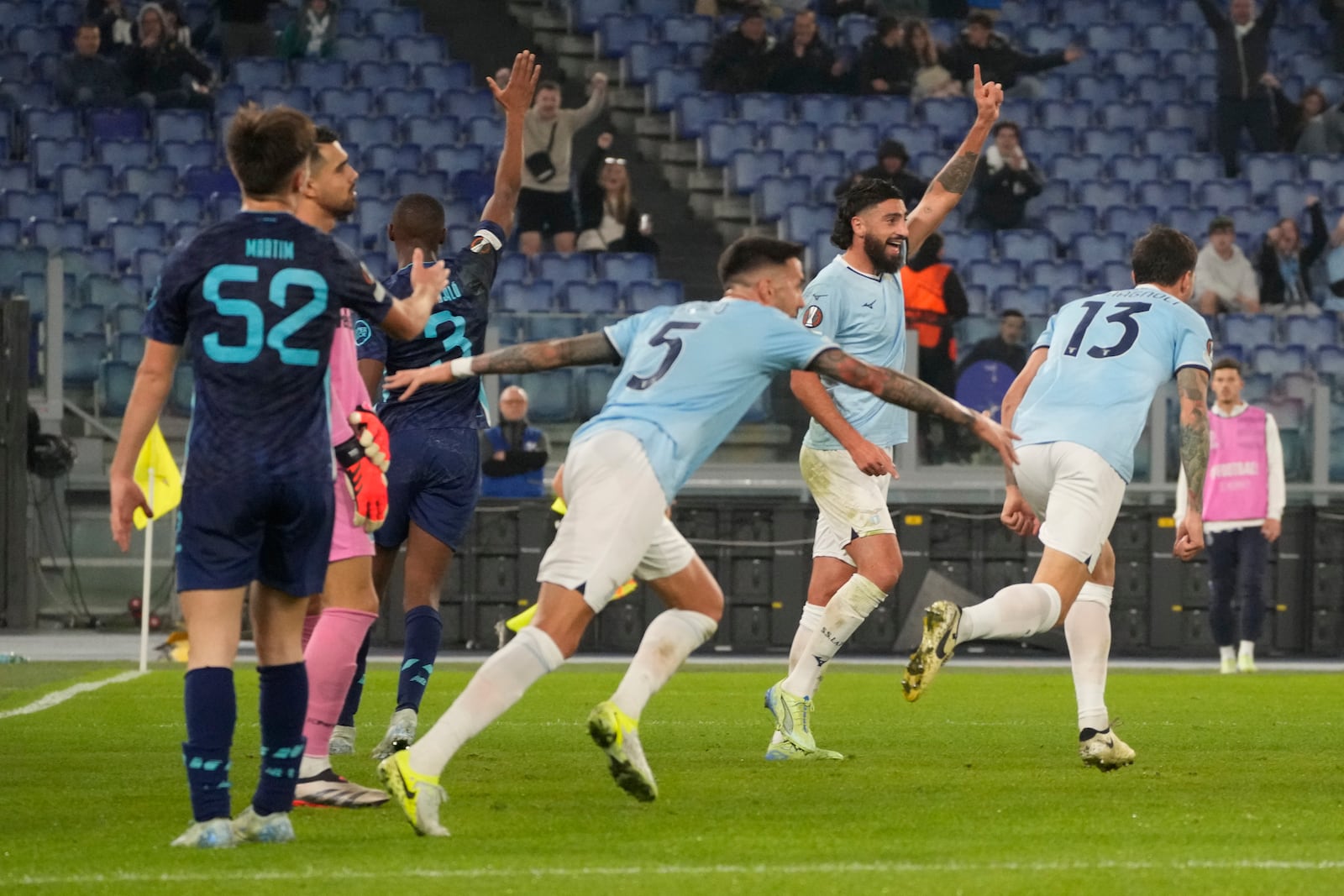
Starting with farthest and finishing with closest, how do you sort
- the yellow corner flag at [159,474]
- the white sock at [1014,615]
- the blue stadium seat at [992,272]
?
the blue stadium seat at [992,272] → the yellow corner flag at [159,474] → the white sock at [1014,615]

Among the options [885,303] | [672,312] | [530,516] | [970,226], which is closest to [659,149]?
[970,226]

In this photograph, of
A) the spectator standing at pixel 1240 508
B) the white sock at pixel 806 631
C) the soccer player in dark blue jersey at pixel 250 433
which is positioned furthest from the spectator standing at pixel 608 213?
the soccer player in dark blue jersey at pixel 250 433

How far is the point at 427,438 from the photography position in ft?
26.0

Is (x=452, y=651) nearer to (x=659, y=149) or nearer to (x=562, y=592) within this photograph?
(x=659, y=149)

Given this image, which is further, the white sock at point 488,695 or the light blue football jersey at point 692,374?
the light blue football jersey at point 692,374

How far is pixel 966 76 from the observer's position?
77.0ft

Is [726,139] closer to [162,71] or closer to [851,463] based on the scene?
[162,71]

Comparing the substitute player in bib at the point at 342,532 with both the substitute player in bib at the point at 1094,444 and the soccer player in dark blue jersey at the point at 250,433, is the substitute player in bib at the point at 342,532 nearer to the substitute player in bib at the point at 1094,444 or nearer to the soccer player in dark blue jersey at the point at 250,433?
the soccer player in dark blue jersey at the point at 250,433

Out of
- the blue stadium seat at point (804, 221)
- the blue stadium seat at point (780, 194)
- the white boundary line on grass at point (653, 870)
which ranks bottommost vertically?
the white boundary line on grass at point (653, 870)

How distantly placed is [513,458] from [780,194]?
6.14 m

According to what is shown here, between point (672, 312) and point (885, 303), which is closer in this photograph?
point (672, 312)

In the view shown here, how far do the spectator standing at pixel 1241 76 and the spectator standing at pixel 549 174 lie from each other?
25.6 feet

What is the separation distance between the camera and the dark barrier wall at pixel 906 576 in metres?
16.9

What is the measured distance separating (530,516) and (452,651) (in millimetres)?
1300
